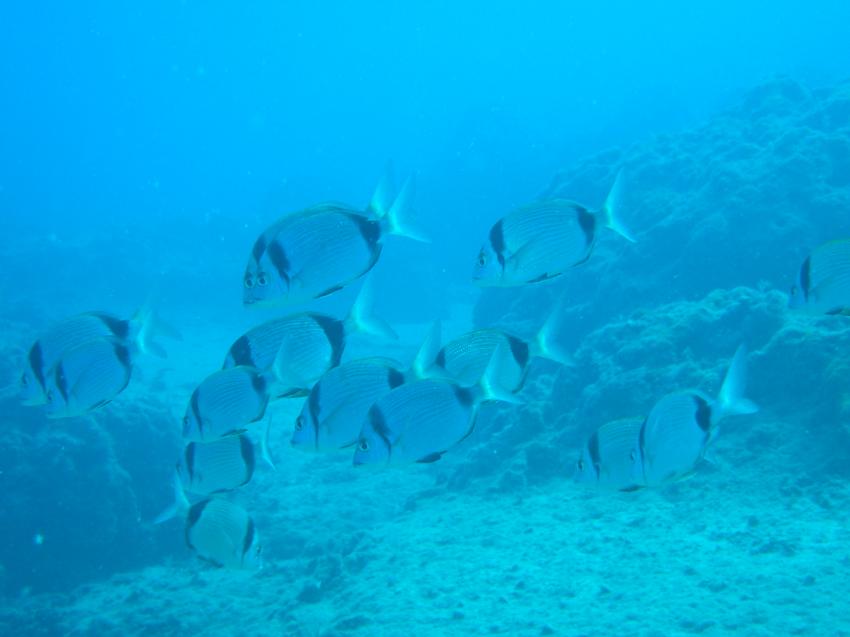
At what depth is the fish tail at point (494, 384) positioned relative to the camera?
9.91ft

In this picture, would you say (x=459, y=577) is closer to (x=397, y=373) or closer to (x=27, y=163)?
(x=397, y=373)

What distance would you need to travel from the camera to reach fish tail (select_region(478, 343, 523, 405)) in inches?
119

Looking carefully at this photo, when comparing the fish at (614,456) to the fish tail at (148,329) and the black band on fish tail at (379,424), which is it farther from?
the fish tail at (148,329)

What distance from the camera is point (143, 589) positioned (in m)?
8.45

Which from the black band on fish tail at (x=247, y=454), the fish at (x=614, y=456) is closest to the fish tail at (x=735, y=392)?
the fish at (x=614, y=456)

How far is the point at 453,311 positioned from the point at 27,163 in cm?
13922

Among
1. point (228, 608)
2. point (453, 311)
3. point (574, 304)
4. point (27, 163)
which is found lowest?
point (228, 608)

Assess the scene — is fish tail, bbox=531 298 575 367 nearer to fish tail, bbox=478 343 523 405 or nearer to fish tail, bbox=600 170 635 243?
fish tail, bbox=478 343 523 405

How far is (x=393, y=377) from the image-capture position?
3297 millimetres

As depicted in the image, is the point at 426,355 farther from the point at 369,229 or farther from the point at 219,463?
the point at 219,463

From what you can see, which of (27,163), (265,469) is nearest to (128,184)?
(27,163)

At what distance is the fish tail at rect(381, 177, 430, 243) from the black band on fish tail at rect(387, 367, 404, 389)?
0.79 meters

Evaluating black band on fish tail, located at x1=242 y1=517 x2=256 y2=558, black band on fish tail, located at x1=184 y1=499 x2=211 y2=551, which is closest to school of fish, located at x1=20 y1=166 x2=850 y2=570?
black band on fish tail, located at x1=184 y1=499 x2=211 y2=551

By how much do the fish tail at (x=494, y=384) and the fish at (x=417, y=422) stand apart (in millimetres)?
10
